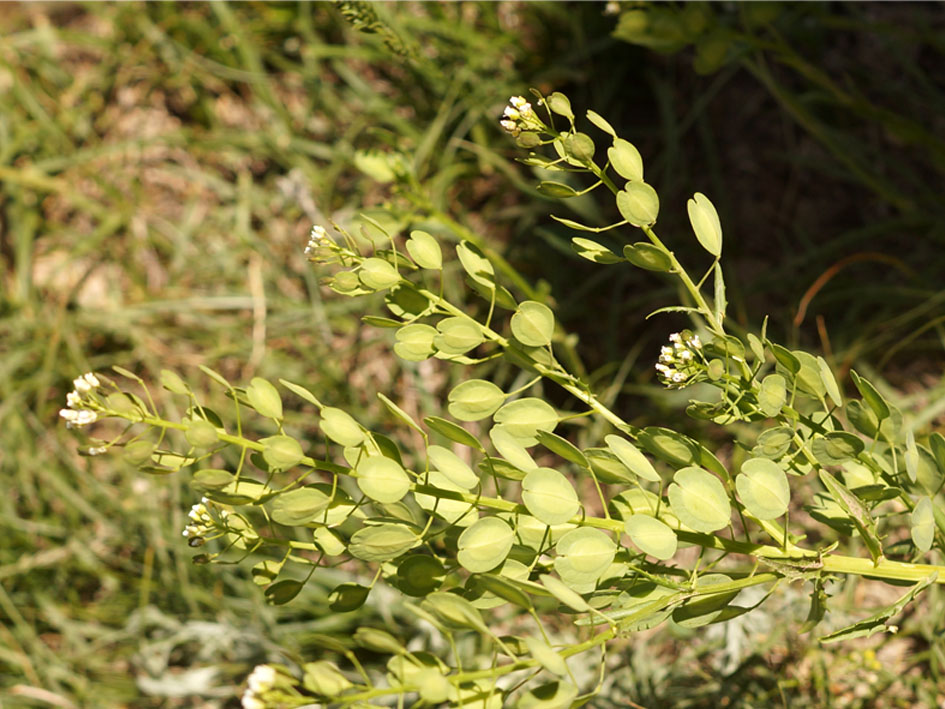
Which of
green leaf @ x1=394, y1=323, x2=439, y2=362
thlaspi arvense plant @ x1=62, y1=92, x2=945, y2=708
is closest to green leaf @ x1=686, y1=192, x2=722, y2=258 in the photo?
thlaspi arvense plant @ x1=62, y1=92, x2=945, y2=708

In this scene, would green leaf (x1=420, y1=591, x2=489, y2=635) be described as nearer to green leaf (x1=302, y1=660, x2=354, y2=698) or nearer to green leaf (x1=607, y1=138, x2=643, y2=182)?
green leaf (x1=302, y1=660, x2=354, y2=698)

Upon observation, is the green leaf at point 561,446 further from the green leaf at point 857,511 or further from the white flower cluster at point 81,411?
the white flower cluster at point 81,411

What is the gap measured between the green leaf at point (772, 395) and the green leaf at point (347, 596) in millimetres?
310

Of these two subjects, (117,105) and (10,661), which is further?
(117,105)

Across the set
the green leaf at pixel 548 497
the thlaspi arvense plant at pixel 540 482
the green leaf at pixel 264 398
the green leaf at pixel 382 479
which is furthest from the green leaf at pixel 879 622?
the green leaf at pixel 264 398

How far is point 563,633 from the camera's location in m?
1.23

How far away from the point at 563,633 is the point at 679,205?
702mm

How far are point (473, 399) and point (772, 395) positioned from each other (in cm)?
21

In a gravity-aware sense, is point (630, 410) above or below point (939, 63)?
below

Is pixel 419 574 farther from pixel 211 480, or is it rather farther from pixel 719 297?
pixel 719 297

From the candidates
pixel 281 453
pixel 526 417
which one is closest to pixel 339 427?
pixel 281 453

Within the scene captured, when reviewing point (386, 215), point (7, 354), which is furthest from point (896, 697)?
point (7, 354)

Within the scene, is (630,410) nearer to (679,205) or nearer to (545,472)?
(679,205)

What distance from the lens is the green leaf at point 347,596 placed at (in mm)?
625
